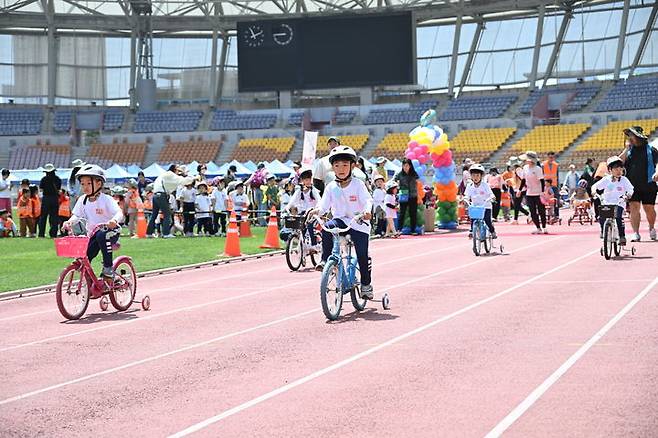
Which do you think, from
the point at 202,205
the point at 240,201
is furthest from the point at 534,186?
the point at 202,205

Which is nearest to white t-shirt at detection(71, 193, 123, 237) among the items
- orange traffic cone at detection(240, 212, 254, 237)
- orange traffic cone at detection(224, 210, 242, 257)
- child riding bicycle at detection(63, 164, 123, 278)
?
child riding bicycle at detection(63, 164, 123, 278)

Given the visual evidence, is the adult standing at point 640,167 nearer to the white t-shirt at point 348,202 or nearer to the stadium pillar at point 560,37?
the white t-shirt at point 348,202

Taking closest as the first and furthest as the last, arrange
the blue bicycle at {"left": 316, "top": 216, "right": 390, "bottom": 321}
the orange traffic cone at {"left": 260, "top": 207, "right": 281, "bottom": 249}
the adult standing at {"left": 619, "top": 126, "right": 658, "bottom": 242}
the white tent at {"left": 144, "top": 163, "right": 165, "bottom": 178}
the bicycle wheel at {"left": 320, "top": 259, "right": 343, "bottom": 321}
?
the bicycle wheel at {"left": 320, "top": 259, "right": 343, "bottom": 321}, the blue bicycle at {"left": 316, "top": 216, "right": 390, "bottom": 321}, the adult standing at {"left": 619, "top": 126, "right": 658, "bottom": 242}, the orange traffic cone at {"left": 260, "top": 207, "right": 281, "bottom": 249}, the white tent at {"left": 144, "top": 163, "right": 165, "bottom": 178}

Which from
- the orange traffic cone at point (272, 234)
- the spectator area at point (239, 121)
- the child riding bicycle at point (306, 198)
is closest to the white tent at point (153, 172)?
the spectator area at point (239, 121)

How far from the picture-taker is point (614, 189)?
20.1 metres

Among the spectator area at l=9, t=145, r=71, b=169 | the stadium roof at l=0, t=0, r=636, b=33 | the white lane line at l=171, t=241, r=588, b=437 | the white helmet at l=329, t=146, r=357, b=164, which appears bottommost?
the white lane line at l=171, t=241, r=588, b=437

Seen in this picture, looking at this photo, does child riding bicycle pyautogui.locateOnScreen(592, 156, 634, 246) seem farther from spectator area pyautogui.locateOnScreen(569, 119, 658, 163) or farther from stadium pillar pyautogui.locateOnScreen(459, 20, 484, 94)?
stadium pillar pyautogui.locateOnScreen(459, 20, 484, 94)

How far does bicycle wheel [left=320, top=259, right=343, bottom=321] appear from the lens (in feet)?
40.4

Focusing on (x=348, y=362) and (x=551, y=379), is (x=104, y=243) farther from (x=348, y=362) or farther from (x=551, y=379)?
(x=551, y=379)

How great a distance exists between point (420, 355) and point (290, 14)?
63.6 m

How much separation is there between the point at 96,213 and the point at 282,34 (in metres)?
57.4

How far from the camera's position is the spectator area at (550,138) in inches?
2520

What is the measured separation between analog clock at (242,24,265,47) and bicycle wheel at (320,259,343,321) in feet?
196

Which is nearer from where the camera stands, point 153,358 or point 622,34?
point 153,358
